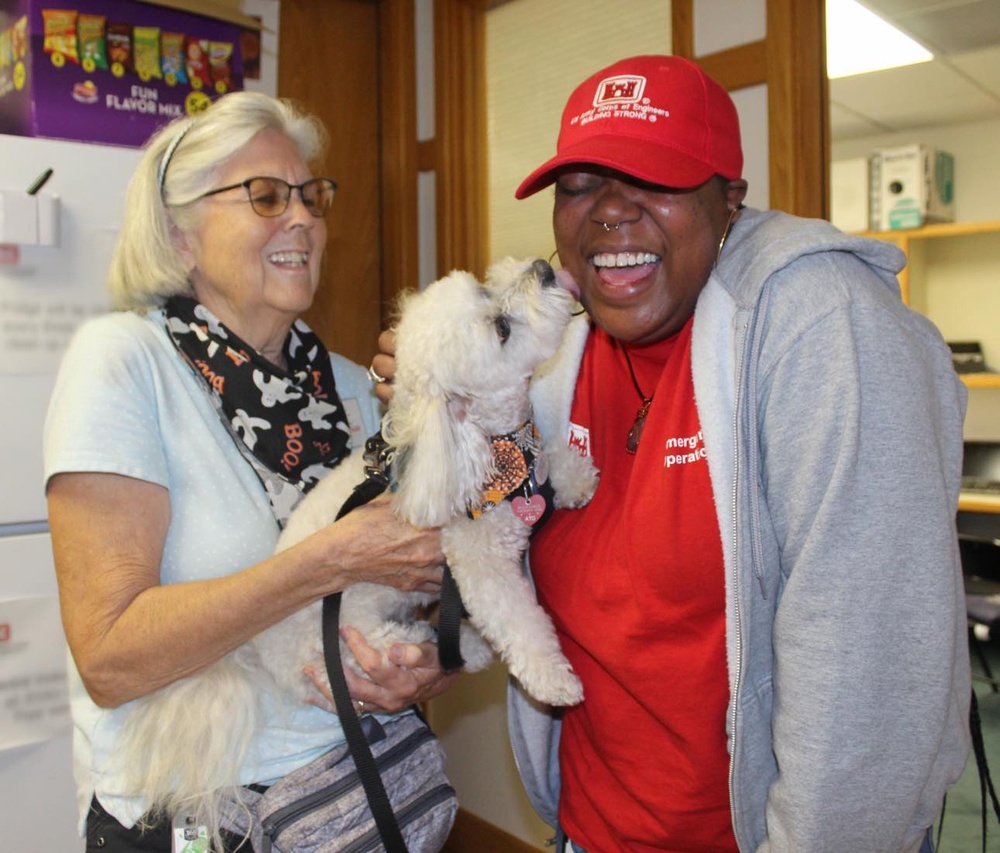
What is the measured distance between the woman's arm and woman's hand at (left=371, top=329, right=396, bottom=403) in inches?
11.9

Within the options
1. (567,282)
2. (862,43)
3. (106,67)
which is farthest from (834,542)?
(862,43)

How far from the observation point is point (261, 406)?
4.51 feet

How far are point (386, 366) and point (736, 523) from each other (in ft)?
2.37

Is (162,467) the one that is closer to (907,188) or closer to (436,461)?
(436,461)

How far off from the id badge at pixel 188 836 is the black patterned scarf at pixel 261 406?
44 cm

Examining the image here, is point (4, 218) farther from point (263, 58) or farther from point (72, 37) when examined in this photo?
point (263, 58)

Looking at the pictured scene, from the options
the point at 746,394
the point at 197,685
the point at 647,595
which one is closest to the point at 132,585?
the point at 197,685

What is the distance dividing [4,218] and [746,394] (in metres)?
1.48

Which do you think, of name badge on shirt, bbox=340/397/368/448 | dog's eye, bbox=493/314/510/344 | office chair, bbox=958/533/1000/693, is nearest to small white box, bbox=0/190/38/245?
name badge on shirt, bbox=340/397/368/448

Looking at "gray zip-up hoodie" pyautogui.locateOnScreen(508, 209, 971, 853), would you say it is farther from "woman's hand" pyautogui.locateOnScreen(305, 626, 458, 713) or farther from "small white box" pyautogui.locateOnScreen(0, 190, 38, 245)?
"small white box" pyautogui.locateOnScreen(0, 190, 38, 245)

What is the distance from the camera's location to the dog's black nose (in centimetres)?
137

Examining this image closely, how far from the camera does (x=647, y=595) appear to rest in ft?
3.43

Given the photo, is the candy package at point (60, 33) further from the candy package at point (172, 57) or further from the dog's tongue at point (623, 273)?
the dog's tongue at point (623, 273)

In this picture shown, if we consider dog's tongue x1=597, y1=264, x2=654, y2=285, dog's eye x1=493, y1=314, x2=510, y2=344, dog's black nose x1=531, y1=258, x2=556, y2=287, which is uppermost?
dog's black nose x1=531, y1=258, x2=556, y2=287
